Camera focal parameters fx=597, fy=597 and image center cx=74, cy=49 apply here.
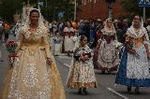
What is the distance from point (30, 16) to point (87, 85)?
165 inches

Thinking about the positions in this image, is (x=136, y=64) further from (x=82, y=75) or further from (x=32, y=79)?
(x=32, y=79)

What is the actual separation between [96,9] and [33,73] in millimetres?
61915

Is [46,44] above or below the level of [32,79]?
above

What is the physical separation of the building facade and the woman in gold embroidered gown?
4996cm

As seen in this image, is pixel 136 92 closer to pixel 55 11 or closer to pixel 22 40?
pixel 22 40

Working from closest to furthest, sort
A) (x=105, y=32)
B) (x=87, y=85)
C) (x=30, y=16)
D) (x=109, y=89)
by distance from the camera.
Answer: (x=30, y=16) < (x=87, y=85) < (x=109, y=89) < (x=105, y=32)

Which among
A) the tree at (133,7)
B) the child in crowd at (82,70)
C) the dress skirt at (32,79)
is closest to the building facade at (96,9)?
the tree at (133,7)

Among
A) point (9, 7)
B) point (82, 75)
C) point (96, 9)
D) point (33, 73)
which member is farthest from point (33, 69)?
point (9, 7)

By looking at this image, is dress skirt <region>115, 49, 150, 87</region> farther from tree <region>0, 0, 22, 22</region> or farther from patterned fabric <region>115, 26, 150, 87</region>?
tree <region>0, 0, 22, 22</region>

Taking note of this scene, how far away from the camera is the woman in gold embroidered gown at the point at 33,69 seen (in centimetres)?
1041

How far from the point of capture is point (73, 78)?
47.7ft

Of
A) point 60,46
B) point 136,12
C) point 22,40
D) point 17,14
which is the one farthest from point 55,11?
point 22,40

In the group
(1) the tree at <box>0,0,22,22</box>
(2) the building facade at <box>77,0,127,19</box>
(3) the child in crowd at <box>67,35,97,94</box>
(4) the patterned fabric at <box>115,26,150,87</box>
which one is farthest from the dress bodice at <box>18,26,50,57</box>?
(1) the tree at <box>0,0,22,22</box>

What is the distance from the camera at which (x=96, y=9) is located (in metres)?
72.1
